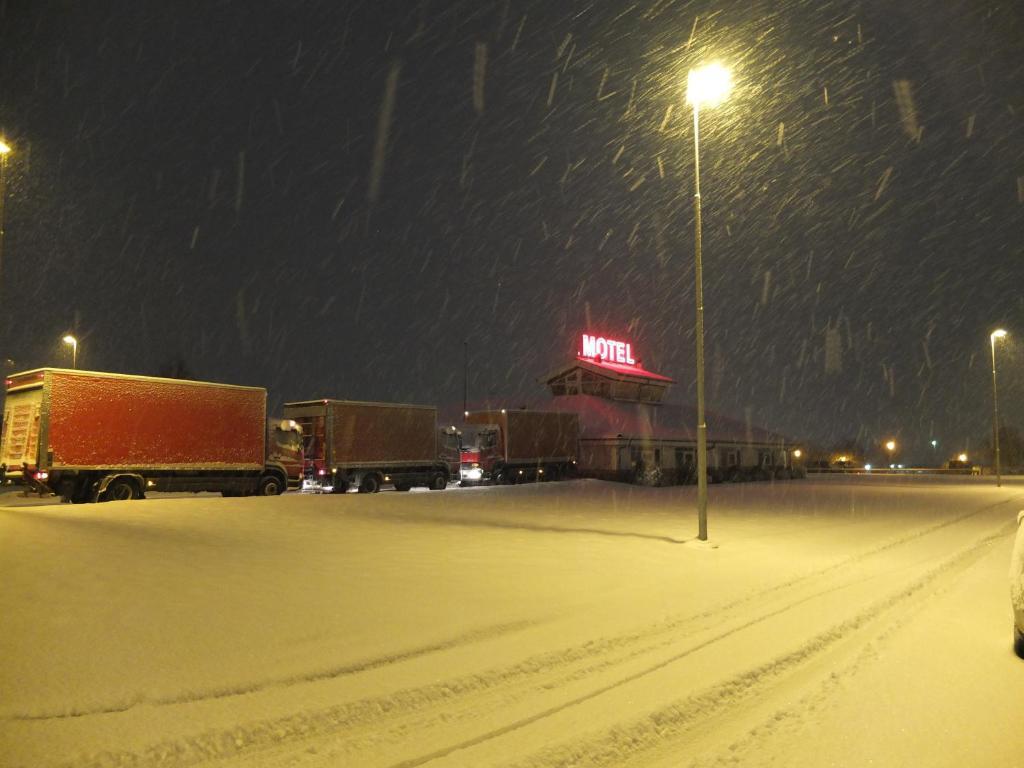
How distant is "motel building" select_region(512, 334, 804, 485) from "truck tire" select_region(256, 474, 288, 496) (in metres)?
22.8

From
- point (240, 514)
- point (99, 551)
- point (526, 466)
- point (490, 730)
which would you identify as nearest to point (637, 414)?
point (526, 466)

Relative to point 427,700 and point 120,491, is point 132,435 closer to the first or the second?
point 120,491

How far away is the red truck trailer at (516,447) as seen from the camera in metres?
40.7

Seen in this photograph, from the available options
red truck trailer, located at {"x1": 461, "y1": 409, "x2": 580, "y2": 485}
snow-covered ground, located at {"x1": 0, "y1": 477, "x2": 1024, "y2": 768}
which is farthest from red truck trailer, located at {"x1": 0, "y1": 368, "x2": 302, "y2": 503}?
red truck trailer, located at {"x1": 461, "y1": 409, "x2": 580, "y2": 485}

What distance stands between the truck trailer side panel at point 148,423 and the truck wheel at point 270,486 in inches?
33.0

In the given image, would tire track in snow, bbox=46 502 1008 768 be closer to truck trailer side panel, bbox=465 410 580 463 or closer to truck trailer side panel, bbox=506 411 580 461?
truck trailer side panel, bbox=465 410 580 463

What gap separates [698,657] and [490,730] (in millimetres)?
2719

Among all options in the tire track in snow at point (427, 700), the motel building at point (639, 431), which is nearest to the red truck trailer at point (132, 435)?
the tire track in snow at point (427, 700)

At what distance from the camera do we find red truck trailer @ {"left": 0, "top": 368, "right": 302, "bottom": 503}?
2177 centimetres

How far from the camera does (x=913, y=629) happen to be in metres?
8.31

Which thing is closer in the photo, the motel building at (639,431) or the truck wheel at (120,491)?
the truck wheel at (120,491)

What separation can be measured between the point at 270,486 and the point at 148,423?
5834mm

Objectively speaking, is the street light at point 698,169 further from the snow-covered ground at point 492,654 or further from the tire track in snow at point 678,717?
the tire track in snow at point 678,717

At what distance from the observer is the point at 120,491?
23.5 meters
